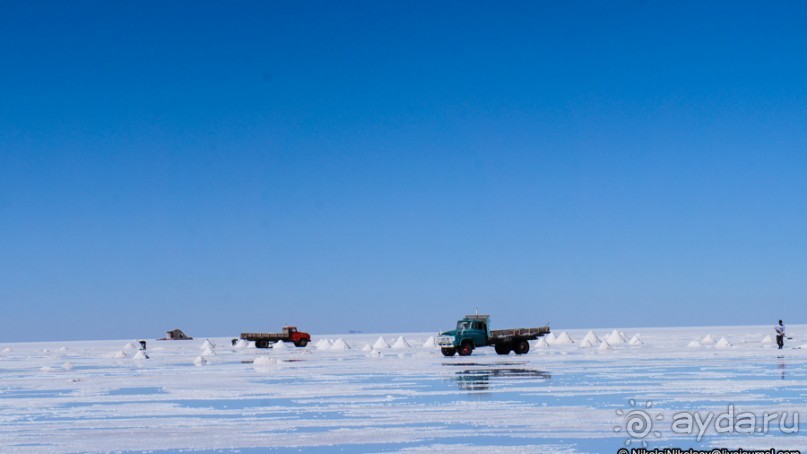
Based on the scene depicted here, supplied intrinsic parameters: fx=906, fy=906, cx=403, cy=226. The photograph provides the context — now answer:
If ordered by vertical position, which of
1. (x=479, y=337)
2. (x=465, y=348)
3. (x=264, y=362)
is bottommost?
(x=264, y=362)

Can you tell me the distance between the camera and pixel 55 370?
38875 mm

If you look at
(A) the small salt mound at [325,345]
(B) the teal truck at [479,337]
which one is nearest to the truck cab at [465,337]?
(B) the teal truck at [479,337]

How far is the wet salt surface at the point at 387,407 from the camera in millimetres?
13758

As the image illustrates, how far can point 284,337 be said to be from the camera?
6762cm

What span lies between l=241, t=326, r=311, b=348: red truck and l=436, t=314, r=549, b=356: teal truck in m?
25.3

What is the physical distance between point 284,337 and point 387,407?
4968cm

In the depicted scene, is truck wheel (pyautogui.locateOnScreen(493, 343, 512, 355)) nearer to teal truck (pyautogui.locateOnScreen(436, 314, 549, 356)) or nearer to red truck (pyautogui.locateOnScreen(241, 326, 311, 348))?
teal truck (pyautogui.locateOnScreen(436, 314, 549, 356))

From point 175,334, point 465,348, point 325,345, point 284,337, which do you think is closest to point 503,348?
point 465,348

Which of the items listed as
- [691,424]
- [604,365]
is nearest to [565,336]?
[604,365]

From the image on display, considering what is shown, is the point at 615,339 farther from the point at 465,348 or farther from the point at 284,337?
the point at 284,337

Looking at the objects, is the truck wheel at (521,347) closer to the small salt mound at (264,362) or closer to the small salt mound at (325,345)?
the small salt mound at (264,362)

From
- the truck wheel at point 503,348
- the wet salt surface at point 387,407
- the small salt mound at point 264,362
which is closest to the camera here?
the wet salt surface at point 387,407

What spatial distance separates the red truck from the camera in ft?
222

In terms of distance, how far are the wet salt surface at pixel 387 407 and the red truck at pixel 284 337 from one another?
116 feet
